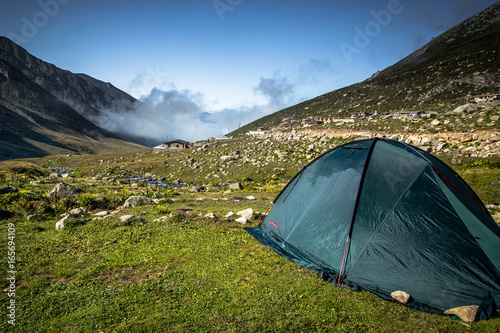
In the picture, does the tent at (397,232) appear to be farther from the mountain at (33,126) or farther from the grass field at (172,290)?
the mountain at (33,126)

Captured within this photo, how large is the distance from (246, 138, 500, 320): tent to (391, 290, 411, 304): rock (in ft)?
0.14

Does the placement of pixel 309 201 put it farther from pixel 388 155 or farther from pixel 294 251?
pixel 388 155

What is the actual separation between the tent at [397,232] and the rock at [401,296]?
4 centimetres

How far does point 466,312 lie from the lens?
522 cm

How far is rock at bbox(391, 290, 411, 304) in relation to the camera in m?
5.76

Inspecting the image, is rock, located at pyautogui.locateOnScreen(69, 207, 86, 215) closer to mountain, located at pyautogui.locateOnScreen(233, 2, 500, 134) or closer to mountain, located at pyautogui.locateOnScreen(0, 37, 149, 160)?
mountain, located at pyautogui.locateOnScreen(233, 2, 500, 134)

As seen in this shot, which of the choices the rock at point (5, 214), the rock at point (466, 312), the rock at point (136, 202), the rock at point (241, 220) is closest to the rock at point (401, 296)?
the rock at point (466, 312)

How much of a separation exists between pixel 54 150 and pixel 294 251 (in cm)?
14386

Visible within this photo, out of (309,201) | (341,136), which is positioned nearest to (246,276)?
(309,201)

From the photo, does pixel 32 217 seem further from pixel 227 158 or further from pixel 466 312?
pixel 227 158

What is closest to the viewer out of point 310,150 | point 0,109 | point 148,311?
point 148,311

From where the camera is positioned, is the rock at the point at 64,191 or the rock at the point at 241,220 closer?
the rock at the point at 241,220

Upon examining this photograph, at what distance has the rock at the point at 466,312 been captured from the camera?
516 centimetres

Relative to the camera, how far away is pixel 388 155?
25.2ft
